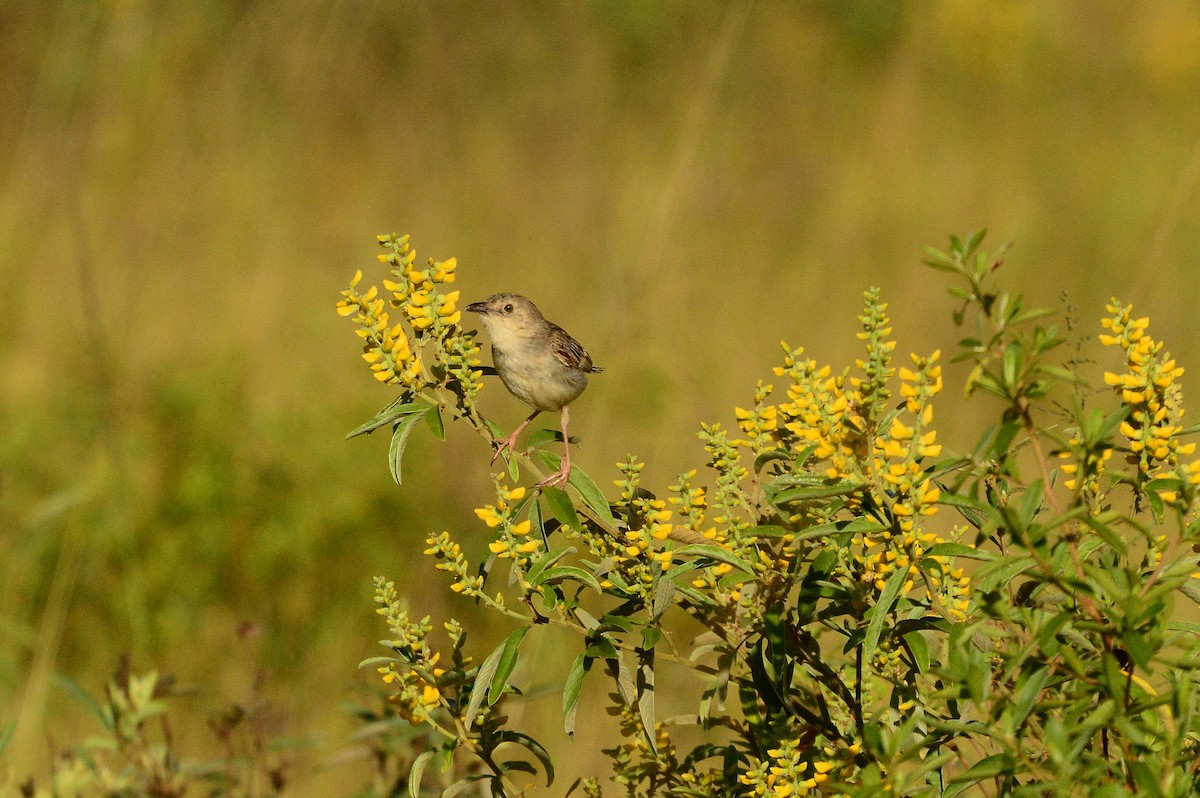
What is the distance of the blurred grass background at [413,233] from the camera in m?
4.92

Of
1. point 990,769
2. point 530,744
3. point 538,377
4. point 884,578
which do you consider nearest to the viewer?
point 990,769

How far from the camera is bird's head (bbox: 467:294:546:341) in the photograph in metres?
3.46

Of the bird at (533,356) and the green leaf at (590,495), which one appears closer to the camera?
the green leaf at (590,495)

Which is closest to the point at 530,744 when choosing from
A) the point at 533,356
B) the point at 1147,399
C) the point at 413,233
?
the point at 1147,399

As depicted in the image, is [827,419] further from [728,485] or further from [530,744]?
A: [530,744]

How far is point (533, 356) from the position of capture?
129 inches

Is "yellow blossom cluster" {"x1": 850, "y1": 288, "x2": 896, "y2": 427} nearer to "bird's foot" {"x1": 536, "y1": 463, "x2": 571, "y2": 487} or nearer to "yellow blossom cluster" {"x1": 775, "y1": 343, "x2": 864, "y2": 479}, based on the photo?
"yellow blossom cluster" {"x1": 775, "y1": 343, "x2": 864, "y2": 479}

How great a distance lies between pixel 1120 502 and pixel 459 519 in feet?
10.8

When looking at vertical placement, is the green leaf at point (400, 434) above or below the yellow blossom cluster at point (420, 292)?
below

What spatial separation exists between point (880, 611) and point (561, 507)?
54 cm

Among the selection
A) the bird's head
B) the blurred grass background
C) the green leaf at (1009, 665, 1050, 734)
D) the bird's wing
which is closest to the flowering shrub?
the green leaf at (1009, 665, 1050, 734)

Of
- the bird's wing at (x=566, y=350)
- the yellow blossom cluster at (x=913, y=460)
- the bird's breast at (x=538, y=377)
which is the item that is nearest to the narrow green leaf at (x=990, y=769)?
the yellow blossom cluster at (x=913, y=460)

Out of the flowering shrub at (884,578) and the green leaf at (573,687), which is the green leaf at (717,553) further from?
the green leaf at (573,687)

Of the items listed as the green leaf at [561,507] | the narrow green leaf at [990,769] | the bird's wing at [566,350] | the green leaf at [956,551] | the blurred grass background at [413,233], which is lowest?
the narrow green leaf at [990,769]
